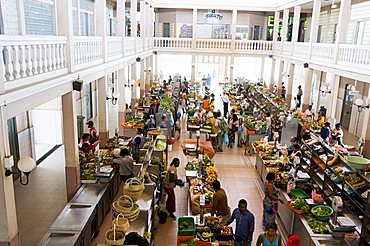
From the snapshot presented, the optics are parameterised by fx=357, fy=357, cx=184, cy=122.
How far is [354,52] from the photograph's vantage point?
14281 mm

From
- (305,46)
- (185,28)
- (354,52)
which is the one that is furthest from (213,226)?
(185,28)

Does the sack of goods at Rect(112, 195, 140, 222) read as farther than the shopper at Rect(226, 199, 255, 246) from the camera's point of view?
No

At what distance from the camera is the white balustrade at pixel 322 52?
55.6 ft

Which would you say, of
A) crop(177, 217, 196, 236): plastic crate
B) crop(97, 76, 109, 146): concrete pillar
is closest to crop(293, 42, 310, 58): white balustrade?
crop(97, 76, 109, 146): concrete pillar

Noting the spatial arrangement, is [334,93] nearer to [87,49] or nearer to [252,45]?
[87,49]

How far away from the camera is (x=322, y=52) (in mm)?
18234

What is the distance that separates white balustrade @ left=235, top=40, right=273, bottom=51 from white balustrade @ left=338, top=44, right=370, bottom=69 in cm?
1272

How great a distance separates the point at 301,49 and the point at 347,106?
4430 millimetres

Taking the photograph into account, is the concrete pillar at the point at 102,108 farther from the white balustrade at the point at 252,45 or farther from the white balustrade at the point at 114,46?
the white balustrade at the point at 252,45

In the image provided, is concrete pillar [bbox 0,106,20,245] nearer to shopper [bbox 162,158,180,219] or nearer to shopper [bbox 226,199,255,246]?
shopper [bbox 226,199,255,246]

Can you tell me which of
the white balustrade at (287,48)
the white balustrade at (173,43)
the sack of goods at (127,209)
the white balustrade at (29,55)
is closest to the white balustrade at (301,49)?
the white balustrade at (287,48)

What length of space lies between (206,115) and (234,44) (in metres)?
11.3

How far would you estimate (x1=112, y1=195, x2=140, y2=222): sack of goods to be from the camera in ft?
24.7

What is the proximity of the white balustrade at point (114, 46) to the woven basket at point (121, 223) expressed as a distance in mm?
8484
